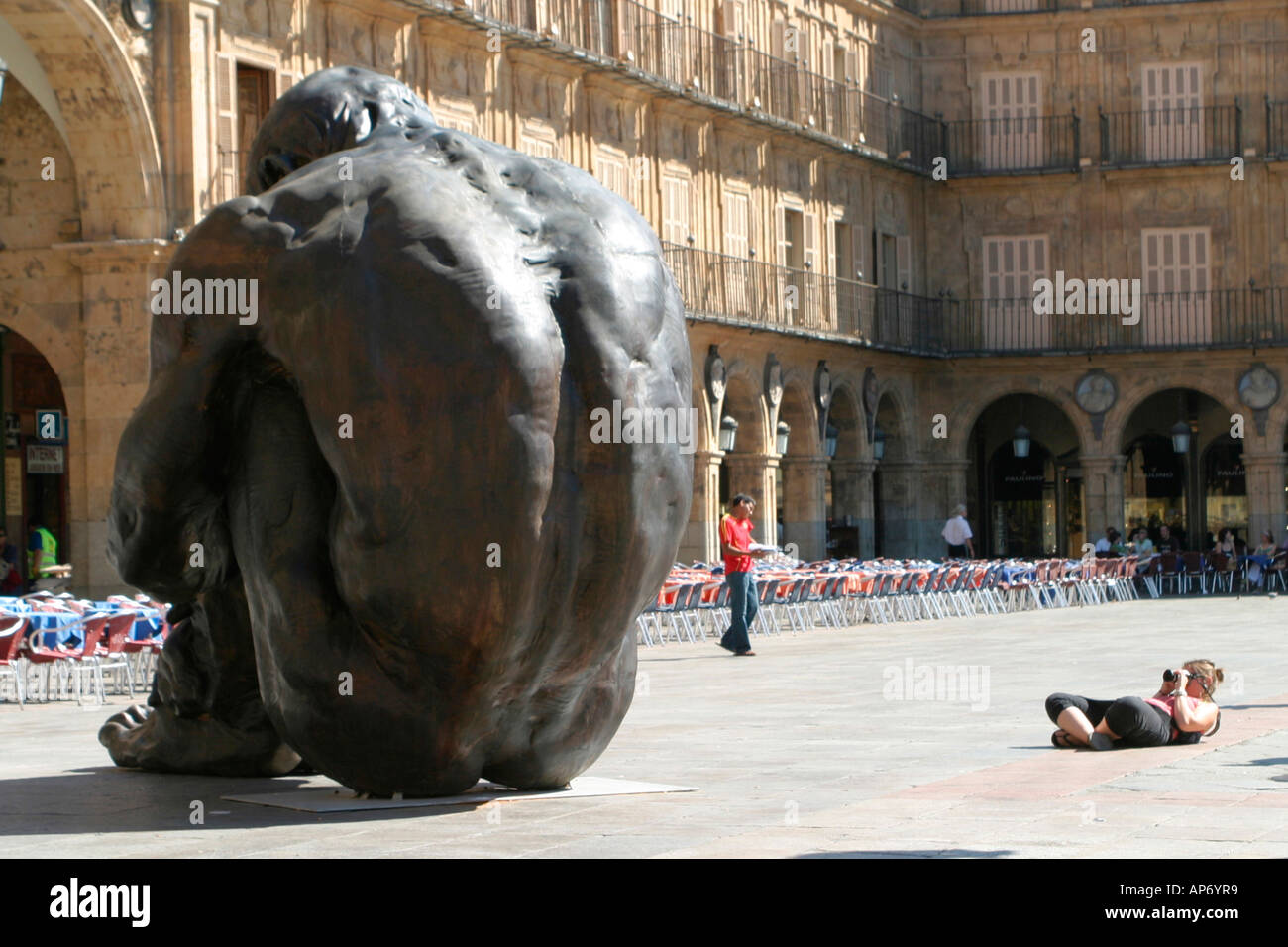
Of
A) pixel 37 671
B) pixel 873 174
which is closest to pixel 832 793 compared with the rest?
pixel 37 671

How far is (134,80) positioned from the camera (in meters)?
21.1

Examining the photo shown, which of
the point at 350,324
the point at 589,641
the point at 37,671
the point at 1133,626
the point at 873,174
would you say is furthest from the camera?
the point at 873,174

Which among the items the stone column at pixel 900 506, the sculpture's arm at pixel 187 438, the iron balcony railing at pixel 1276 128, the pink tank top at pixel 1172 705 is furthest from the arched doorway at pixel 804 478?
the sculpture's arm at pixel 187 438

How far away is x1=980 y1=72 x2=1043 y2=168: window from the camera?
39.7 m

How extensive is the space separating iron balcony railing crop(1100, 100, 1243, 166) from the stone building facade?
0.19 feet

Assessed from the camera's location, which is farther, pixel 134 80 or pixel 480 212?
pixel 134 80

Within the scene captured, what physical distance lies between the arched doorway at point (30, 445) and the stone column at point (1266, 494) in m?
22.7

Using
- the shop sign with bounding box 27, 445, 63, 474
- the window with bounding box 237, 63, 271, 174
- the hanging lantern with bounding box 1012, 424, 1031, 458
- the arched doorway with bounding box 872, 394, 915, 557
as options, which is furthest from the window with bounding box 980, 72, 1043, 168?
the shop sign with bounding box 27, 445, 63, 474

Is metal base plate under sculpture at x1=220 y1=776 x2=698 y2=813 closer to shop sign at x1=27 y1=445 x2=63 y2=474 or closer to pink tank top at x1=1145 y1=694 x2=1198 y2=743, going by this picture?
pink tank top at x1=1145 y1=694 x2=1198 y2=743

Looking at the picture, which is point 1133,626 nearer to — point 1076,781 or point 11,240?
point 11,240

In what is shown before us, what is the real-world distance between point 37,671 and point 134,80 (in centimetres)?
715

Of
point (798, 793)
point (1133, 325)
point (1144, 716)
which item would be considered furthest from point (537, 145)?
point (798, 793)

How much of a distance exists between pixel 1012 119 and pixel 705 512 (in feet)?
40.3

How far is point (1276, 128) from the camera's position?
127ft
